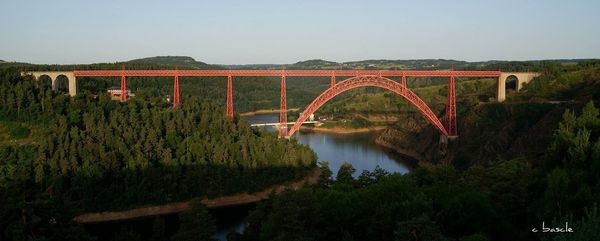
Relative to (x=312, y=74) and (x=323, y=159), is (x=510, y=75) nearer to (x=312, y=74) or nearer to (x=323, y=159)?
(x=323, y=159)

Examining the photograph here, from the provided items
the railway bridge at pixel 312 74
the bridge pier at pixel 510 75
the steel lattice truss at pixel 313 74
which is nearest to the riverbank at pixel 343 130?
the bridge pier at pixel 510 75

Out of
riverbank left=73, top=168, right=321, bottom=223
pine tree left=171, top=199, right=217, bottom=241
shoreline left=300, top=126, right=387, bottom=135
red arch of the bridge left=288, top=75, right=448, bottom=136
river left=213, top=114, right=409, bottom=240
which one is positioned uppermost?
red arch of the bridge left=288, top=75, right=448, bottom=136

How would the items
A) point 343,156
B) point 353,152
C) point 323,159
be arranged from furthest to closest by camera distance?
point 353,152 < point 343,156 < point 323,159

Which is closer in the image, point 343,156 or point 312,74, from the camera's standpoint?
point 312,74

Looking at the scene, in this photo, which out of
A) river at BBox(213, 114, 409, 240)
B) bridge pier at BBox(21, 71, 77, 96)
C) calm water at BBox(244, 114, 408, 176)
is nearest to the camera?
river at BBox(213, 114, 409, 240)

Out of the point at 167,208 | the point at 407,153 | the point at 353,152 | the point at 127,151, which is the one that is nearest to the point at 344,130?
the point at 353,152

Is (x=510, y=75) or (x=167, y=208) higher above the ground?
(x=510, y=75)

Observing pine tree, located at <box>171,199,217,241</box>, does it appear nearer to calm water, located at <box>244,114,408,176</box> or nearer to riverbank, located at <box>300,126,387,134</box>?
calm water, located at <box>244,114,408,176</box>

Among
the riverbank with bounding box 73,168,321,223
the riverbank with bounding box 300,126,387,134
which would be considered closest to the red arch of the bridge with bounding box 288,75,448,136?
the riverbank with bounding box 73,168,321,223

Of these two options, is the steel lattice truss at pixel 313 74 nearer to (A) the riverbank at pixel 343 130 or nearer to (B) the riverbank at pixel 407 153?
(B) the riverbank at pixel 407 153
